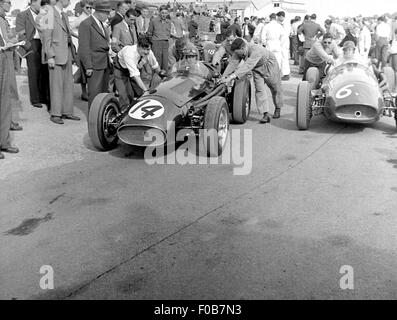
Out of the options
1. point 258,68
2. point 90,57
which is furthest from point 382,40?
point 90,57

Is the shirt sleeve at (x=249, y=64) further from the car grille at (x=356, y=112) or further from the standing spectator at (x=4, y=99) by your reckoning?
the standing spectator at (x=4, y=99)

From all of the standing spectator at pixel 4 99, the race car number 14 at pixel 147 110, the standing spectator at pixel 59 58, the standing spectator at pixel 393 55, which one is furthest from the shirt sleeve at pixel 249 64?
the standing spectator at pixel 393 55

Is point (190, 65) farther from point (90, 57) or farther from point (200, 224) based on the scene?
point (200, 224)

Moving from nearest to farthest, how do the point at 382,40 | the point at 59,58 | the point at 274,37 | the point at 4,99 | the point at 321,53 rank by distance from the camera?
the point at 4,99 < the point at 59,58 < the point at 321,53 < the point at 274,37 < the point at 382,40

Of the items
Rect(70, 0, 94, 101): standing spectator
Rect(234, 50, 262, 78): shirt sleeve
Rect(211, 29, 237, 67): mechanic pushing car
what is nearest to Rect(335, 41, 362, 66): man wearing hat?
Rect(234, 50, 262, 78): shirt sleeve

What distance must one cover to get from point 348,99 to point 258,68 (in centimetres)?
183

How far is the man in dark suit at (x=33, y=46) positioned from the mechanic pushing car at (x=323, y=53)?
534 centimetres

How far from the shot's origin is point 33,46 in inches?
331

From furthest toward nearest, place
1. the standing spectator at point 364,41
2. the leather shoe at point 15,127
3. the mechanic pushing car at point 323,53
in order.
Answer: the standing spectator at point 364,41 → the mechanic pushing car at point 323,53 → the leather shoe at point 15,127

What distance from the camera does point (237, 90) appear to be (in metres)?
7.85

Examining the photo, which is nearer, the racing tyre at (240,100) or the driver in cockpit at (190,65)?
the driver in cockpit at (190,65)

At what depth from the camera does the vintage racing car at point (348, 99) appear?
22.9 feet

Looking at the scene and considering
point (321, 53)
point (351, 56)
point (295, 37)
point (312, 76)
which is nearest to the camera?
point (351, 56)
